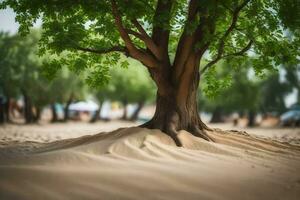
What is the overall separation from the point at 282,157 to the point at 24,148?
6309 millimetres

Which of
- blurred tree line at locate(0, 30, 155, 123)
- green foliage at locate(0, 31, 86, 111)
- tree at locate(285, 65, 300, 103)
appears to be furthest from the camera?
tree at locate(285, 65, 300, 103)

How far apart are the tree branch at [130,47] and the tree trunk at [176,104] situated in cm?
44

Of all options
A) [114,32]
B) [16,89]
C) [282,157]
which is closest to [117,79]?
[16,89]

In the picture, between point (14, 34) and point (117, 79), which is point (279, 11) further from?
point (117, 79)

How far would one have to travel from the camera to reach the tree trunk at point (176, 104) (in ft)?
37.3

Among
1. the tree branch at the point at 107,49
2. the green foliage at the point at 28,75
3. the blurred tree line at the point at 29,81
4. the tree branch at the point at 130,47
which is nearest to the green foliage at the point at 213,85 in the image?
the tree branch at the point at 130,47

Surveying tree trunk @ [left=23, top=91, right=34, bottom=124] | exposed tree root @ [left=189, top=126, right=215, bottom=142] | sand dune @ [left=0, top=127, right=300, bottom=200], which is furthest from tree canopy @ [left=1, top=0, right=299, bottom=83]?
tree trunk @ [left=23, top=91, right=34, bottom=124]

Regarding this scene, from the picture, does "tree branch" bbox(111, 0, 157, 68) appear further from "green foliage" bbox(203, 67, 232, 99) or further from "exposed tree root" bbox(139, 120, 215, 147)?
"green foliage" bbox(203, 67, 232, 99)

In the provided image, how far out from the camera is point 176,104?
11547 millimetres

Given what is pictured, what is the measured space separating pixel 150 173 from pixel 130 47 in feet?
17.3

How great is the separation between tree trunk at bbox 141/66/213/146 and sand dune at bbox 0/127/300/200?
5.22ft

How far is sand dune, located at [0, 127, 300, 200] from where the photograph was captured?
5.56m

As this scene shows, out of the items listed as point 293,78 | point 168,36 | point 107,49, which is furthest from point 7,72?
point 293,78

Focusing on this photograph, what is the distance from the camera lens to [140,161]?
301 inches
